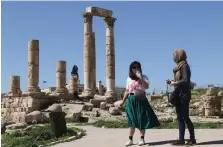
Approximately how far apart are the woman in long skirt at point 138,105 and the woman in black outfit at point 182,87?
831 mm

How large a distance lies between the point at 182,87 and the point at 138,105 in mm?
1250

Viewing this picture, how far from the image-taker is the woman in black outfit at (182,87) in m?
8.75

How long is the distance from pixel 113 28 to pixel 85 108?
1181 cm

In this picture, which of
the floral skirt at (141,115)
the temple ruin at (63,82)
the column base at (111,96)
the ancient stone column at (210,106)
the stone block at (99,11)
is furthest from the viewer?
the stone block at (99,11)

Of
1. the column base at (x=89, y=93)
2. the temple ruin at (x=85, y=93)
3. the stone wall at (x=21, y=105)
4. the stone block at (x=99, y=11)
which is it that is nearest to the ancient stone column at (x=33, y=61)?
the temple ruin at (x=85, y=93)

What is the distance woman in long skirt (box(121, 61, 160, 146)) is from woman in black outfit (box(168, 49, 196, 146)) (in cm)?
83

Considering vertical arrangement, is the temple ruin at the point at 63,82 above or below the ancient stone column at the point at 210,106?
above

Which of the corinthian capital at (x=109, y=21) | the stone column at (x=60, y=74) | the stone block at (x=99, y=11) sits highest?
the stone block at (x=99, y=11)

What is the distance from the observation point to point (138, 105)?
953 cm

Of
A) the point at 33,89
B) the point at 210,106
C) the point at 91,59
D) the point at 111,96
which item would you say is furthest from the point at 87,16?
the point at 210,106

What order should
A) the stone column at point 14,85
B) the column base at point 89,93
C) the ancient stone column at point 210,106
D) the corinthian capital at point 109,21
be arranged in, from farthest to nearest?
the corinthian capital at point 109,21, the stone column at point 14,85, the column base at point 89,93, the ancient stone column at point 210,106

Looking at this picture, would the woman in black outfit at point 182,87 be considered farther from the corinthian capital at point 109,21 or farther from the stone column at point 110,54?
the corinthian capital at point 109,21

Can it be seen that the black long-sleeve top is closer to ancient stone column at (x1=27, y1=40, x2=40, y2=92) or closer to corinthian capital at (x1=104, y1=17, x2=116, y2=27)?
ancient stone column at (x1=27, y1=40, x2=40, y2=92)

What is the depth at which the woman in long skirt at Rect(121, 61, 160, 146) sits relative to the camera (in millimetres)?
9438
